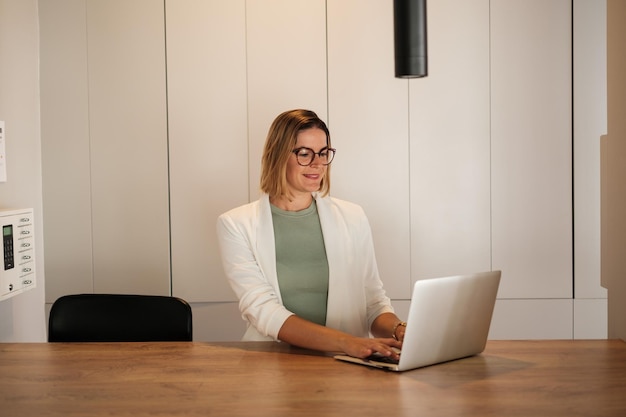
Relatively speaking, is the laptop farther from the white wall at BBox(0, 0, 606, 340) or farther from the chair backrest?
the white wall at BBox(0, 0, 606, 340)

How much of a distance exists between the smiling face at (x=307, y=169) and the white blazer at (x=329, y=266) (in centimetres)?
10

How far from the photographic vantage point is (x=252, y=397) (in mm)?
1952

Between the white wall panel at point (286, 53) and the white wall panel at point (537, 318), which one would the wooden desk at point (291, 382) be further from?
the white wall panel at point (286, 53)

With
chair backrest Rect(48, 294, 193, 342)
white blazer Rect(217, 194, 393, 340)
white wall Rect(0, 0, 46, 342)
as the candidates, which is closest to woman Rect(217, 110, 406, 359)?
white blazer Rect(217, 194, 393, 340)

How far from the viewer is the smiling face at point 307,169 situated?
2.88 metres

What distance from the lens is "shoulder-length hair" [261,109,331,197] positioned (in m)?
2.90

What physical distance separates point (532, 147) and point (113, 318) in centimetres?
234

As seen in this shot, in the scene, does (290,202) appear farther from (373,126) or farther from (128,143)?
(128,143)

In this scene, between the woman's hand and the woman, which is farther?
the woman

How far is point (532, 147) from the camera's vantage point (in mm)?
4125

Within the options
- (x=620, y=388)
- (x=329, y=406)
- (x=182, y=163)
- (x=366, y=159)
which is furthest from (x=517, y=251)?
(x=329, y=406)

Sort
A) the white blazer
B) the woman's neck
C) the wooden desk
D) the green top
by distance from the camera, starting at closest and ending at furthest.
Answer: the wooden desk
the white blazer
the green top
the woman's neck

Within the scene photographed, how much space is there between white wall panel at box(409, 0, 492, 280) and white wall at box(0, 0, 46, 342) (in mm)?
1920

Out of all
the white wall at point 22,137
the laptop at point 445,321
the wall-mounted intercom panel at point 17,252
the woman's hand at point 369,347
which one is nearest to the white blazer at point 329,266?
the woman's hand at point 369,347
